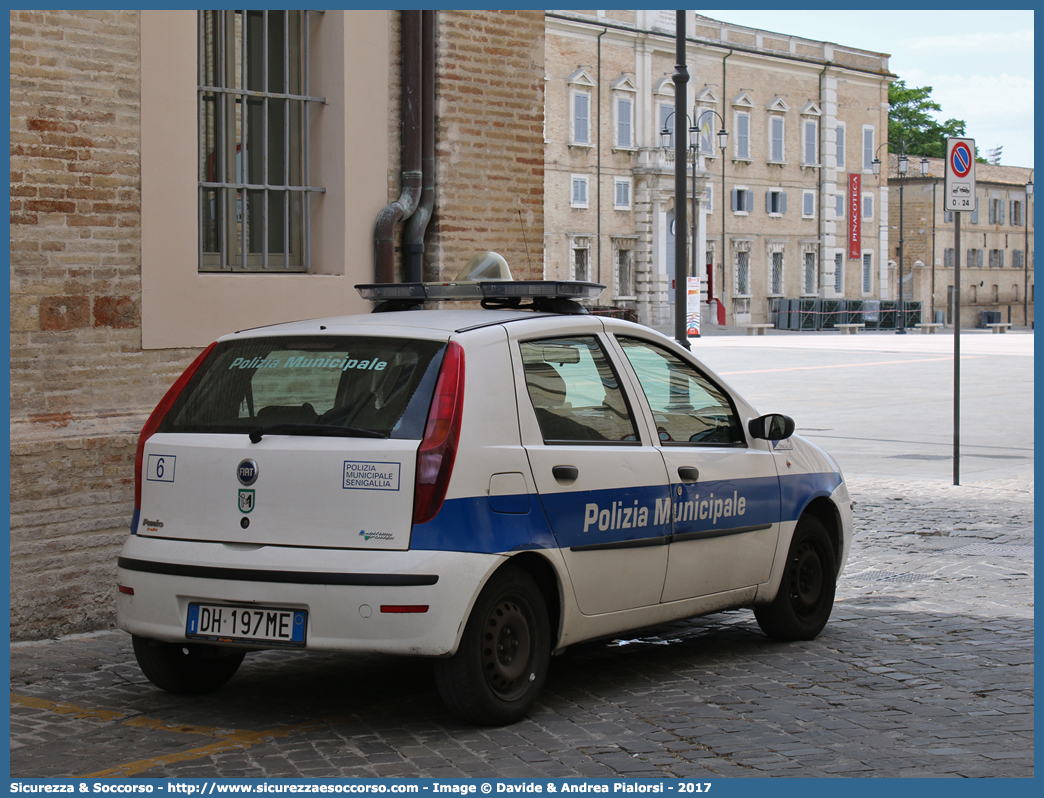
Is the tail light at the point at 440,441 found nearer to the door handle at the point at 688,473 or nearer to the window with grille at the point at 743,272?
→ the door handle at the point at 688,473

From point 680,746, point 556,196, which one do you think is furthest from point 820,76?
point 680,746

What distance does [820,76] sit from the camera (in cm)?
7181

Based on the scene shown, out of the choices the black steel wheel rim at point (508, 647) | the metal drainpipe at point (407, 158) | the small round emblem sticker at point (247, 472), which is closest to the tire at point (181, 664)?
the small round emblem sticker at point (247, 472)

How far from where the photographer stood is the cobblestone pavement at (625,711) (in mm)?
4910

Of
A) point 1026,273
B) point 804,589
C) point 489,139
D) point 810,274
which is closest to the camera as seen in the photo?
point 804,589

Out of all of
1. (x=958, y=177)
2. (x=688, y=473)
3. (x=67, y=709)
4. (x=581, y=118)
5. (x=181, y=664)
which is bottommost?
(x=67, y=709)

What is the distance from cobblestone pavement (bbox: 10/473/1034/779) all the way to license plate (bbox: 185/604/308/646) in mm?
378

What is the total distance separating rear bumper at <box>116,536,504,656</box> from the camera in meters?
5.01

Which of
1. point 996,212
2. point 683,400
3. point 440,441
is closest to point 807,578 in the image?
point 683,400

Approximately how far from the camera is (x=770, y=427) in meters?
6.77

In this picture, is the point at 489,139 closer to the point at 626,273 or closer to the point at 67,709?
the point at 67,709

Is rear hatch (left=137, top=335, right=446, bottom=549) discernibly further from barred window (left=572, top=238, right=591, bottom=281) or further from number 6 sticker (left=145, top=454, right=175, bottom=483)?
barred window (left=572, top=238, right=591, bottom=281)

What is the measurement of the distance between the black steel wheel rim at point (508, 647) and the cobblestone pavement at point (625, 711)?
161mm

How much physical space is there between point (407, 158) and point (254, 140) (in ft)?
3.54
